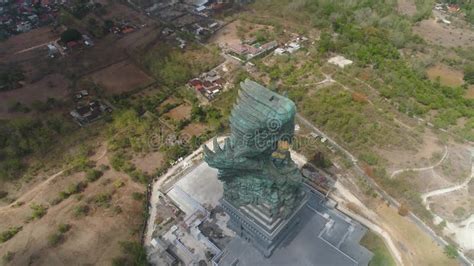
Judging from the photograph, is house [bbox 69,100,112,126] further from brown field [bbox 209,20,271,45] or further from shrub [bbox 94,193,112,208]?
brown field [bbox 209,20,271,45]

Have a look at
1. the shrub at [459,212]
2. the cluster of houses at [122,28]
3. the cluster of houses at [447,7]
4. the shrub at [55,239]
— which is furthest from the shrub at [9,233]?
the cluster of houses at [447,7]

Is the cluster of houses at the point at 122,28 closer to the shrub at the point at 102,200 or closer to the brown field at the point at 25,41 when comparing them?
the brown field at the point at 25,41

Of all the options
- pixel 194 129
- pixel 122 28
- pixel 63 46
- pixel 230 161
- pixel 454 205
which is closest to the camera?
pixel 230 161

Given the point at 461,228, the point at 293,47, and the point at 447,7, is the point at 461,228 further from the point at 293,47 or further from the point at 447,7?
the point at 447,7

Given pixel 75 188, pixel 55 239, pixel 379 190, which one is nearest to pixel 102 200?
pixel 75 188

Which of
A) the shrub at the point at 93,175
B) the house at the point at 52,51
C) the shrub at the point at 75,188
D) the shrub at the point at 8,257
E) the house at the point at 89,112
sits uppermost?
the shrub at the point at 93,175

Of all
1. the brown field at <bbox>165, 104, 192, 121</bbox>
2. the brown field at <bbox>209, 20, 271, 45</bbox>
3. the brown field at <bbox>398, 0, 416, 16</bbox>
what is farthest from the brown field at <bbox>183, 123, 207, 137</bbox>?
the brown field at <bbox>398, 0, 416, 16</bbox>
